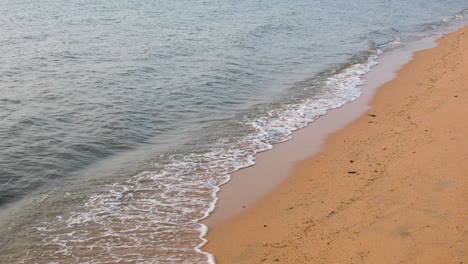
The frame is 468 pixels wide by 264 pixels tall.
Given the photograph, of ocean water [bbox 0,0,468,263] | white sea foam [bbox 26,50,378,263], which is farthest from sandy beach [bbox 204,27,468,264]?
ocean water [bbox 0,0,468,263]

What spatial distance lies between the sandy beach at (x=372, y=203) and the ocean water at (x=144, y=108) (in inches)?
43.7

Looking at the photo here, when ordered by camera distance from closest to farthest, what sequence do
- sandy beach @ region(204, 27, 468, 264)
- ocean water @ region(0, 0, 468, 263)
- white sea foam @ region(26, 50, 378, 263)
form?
sandy beach @ region(204, 27, 468, 264) < white sea foam @ region(26, 50, 378, 263) < ocean water @ region(0, 0, 468, 263)

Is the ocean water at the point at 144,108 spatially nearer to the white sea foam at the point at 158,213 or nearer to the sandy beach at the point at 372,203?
the white sea foam at the point at 158,213

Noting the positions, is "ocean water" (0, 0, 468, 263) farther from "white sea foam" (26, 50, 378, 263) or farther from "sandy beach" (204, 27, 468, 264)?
"sandy beach" (204, 27, 468, 264)

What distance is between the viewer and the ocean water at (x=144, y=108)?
8.88m

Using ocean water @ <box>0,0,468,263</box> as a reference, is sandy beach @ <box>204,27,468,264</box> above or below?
below

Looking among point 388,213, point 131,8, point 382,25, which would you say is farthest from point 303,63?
point 131,8

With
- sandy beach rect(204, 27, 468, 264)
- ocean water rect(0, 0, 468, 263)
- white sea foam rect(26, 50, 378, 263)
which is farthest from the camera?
ocean water rect(0, 0, 468, 263)

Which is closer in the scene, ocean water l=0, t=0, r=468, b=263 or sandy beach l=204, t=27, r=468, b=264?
sandy beach l=204, t=27, r=468, b=264

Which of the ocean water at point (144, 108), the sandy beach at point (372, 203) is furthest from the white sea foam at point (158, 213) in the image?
the sandy beach at point (372, 203)

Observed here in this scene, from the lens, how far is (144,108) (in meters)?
15.0

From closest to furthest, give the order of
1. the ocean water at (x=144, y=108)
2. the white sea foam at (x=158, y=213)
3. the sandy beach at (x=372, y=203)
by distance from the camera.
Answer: the sandy beach at (x=372, y=203) → the white sea foam at (x=158, y=213) → the ocean water at (x=144, y=108)

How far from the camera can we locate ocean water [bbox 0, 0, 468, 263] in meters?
8.88

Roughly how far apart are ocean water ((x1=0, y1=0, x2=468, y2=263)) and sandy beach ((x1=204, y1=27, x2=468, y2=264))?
3.64ft
